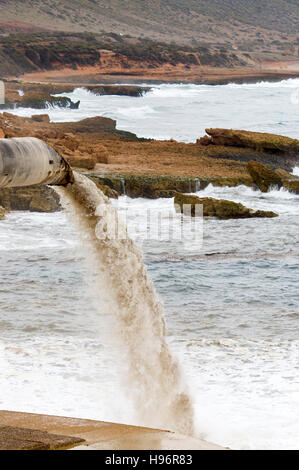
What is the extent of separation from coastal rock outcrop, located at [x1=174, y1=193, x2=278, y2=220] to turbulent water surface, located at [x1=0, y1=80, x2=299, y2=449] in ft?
0.99

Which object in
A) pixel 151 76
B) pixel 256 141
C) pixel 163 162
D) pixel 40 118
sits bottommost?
pixel 163 162

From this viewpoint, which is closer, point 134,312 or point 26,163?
point 26,163

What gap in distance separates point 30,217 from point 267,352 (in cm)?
939

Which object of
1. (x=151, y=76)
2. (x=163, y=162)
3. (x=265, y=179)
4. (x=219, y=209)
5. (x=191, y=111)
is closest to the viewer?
(x=219, y=209)

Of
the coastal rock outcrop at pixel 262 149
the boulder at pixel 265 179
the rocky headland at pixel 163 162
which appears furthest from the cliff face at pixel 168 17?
the boulder at pixel 265 179

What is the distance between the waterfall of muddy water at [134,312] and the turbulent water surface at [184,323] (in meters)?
0.17

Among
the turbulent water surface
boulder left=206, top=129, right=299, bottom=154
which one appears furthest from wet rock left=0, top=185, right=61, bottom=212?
boulder left=206, top=129, right=299, bottom=154

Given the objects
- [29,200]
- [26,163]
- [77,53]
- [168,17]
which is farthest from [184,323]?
[168,17]

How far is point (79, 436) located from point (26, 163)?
1664mm

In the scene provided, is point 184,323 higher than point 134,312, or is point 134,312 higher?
point 134,312

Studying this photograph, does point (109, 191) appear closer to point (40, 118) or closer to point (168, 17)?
point (40, 118)

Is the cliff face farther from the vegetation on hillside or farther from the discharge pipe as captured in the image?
the discharge pipe

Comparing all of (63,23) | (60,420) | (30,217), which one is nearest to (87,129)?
(30,217)

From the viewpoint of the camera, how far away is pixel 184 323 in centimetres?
919
